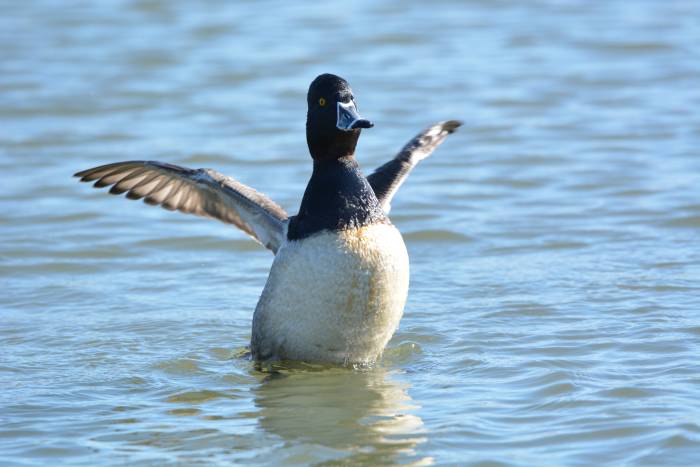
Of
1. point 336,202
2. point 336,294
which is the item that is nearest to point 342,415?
point 336,294

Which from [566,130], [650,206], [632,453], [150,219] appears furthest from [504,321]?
[566,130]

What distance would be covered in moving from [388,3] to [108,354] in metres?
16.2

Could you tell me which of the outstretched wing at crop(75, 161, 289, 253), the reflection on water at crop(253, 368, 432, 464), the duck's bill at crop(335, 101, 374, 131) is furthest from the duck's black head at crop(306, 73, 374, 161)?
the reflection on water at crop(253, 368, 432, 464)

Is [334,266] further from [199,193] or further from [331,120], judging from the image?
[199,193]

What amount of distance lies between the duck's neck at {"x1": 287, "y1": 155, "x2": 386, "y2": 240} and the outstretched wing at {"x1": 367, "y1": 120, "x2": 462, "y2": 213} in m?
1.05

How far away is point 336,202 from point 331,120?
23.0 inches

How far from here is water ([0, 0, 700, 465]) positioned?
298 inches

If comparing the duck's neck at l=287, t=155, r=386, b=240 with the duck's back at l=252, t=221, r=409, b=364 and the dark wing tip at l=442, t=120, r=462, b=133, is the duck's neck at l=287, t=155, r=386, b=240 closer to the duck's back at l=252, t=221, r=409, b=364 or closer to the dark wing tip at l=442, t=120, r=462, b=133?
the duck's back at l=252, t=221, r=409, b=364

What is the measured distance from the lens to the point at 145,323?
10078 mm

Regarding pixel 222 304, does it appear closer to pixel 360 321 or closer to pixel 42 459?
pixel 360 321

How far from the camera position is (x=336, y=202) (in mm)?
8141

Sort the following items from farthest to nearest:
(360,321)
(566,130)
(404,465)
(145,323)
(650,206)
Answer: (566,130) → (650,206) → (145,323) → (360,321) → (404,465)

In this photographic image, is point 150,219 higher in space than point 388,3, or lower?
lower

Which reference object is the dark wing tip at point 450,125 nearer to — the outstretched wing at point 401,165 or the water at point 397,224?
the outstretched wing at point 401,165
